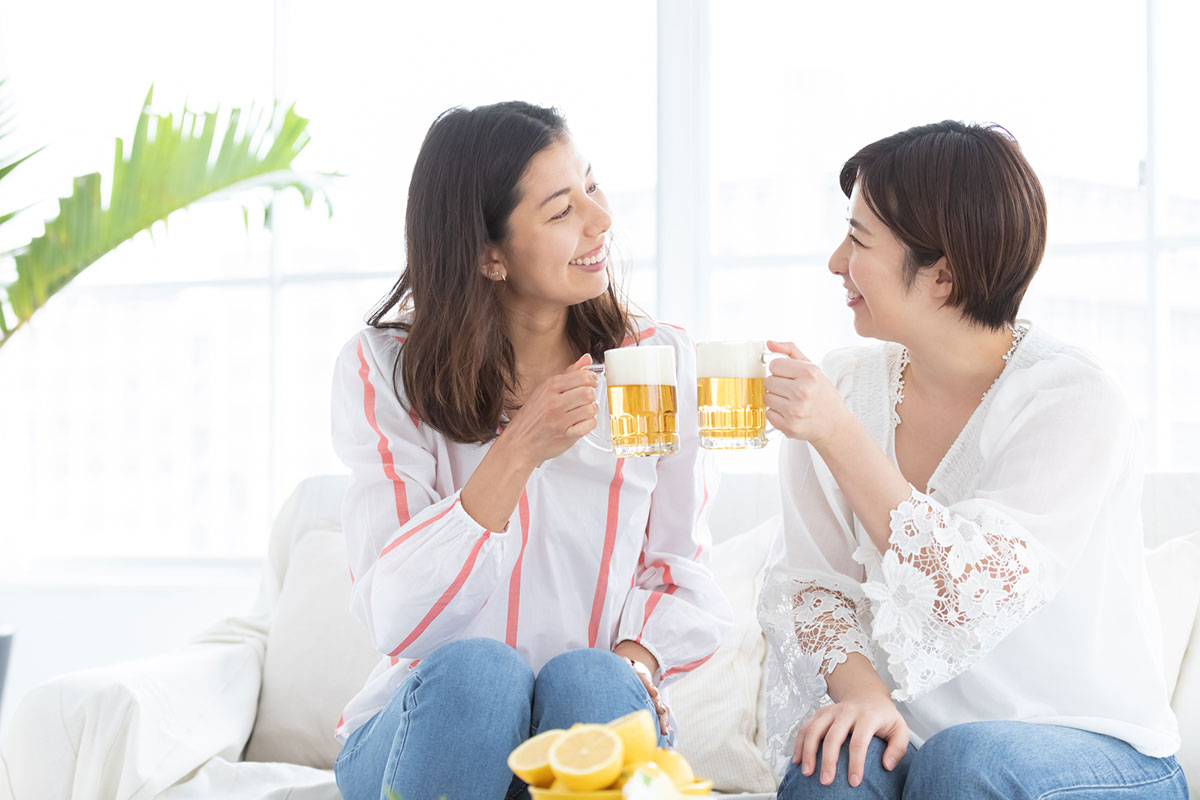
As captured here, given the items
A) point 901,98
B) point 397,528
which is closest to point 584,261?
point 397,528

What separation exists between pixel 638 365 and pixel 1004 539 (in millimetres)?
484

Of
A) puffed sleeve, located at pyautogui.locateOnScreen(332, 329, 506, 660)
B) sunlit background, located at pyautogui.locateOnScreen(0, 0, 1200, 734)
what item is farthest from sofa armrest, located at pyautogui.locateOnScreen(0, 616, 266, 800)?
sunlit background, located at pyautogui.locateOnScreen(0, 0, 1200, 734)

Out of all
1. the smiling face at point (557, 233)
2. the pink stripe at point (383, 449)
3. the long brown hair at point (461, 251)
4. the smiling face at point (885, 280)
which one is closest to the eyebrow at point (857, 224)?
the smiling face at point (885, 280)

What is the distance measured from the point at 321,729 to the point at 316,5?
227cm

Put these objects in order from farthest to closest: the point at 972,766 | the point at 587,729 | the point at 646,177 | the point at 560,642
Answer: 1. the point at 646,177
2. the point at 560,642
3. the point at 972,766
4. the point at 587,729

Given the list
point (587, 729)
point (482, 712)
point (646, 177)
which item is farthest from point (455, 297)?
point (646, 177)

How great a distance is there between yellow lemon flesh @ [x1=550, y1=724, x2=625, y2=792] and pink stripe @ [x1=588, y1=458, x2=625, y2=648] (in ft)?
2.66

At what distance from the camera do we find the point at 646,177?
306 cm

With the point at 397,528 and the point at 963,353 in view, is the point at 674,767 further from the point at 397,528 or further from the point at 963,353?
the point at 963,353

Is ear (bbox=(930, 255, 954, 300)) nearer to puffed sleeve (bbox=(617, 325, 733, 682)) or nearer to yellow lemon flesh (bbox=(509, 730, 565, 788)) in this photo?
puffed sleeve (bbox=(617, 325, 733, 682))

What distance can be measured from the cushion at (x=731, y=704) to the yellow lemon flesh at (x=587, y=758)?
1100mm

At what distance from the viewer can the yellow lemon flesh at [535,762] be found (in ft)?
2.58

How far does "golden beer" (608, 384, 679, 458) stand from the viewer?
132 cm

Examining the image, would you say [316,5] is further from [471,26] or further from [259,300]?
[259,300]
